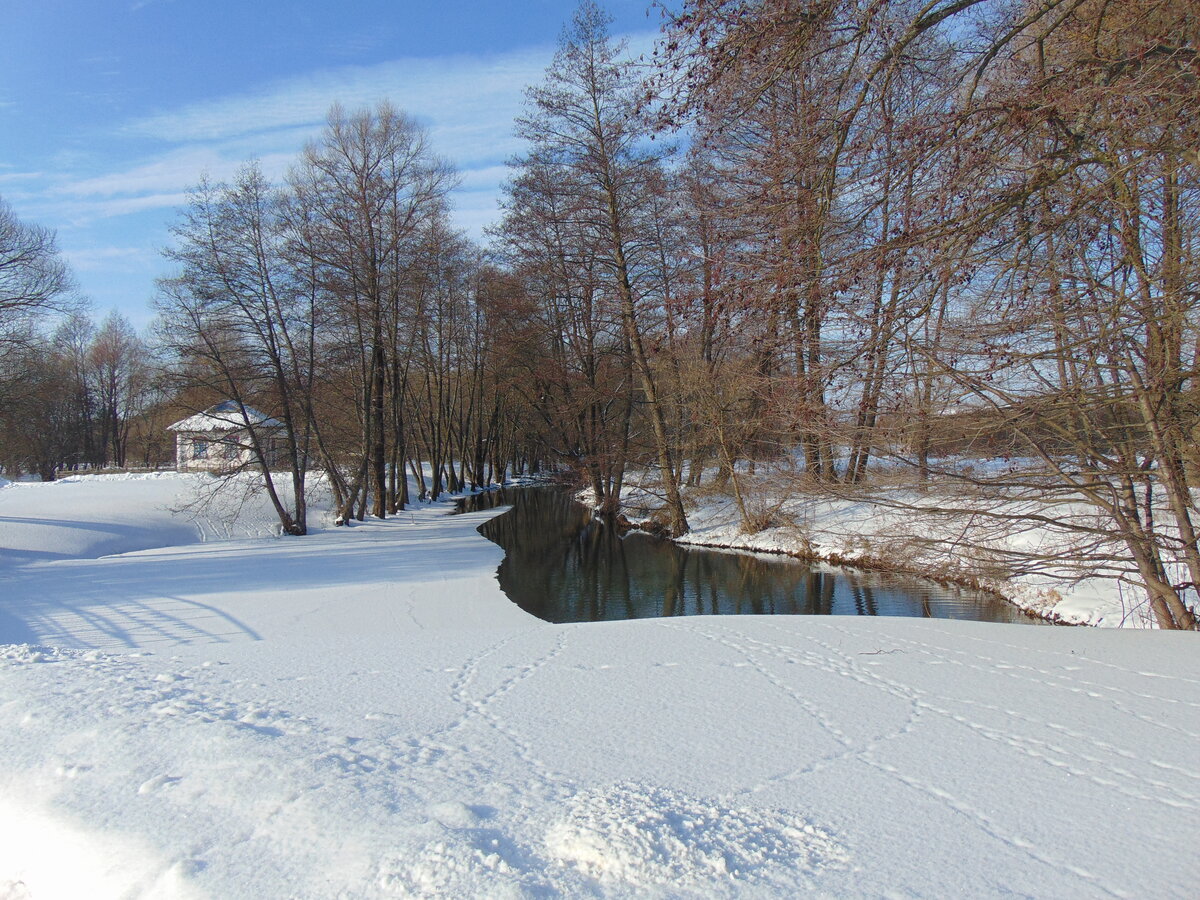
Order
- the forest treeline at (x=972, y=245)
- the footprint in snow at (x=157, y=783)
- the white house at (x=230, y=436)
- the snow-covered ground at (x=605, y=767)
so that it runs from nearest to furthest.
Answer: the snow-covered ground at (x=605, y=767)
the footprint in snow at (x=157, y=783)
the forest treeline at (x=972, y=245)
the white house at (x=230, y=436)

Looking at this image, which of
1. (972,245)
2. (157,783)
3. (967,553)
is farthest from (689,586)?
(157,783)

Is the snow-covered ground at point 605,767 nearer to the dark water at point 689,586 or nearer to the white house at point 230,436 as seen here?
the dark water at point 689,586

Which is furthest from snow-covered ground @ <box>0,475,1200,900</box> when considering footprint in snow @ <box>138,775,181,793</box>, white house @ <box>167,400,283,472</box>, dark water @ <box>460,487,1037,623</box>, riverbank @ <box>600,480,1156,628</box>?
white house @ <box>167,400,283,472</box>

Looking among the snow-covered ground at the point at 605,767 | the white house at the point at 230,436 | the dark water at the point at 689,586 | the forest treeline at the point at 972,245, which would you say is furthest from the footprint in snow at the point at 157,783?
the white house at the point at 230,436

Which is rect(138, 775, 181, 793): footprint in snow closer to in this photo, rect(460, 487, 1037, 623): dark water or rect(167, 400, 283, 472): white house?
rect(460, 487, 1037, 623): dark water

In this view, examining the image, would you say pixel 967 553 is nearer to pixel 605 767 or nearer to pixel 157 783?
pixel 605 767

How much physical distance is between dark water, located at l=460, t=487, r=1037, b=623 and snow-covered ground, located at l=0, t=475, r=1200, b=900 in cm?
514

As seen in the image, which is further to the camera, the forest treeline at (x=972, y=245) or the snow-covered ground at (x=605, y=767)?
the forest treeline at (x=972, y=245)

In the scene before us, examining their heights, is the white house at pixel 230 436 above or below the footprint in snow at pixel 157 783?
above

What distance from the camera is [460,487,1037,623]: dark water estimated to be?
1110 centimetres

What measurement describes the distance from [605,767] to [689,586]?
1097 centimetres

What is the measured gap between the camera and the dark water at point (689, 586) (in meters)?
11.1

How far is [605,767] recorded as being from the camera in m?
2.83

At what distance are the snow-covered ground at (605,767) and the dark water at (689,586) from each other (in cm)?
514
